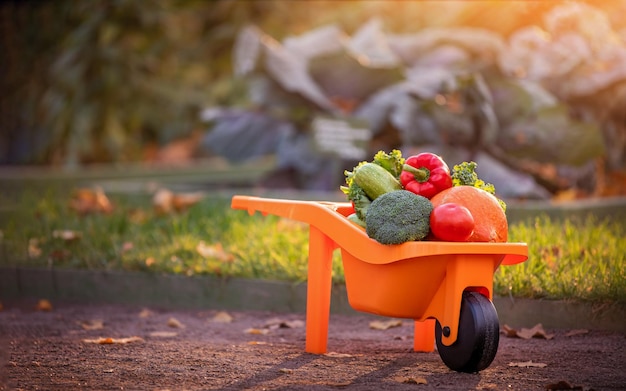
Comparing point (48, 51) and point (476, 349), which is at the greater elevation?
point (48, 51)

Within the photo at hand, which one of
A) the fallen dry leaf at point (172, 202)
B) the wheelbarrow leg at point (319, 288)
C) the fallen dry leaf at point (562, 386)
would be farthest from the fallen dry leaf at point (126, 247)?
the fallen dry leaf at point (562, 386)

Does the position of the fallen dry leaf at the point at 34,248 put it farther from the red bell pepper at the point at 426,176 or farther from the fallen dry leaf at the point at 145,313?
the red bell pepper at the point at 426,176

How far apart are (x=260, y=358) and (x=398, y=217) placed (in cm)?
92

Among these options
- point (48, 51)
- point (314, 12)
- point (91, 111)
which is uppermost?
point (314, 12)

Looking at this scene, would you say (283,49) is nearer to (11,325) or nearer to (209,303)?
(209,303)

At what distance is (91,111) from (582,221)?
7.67 metres

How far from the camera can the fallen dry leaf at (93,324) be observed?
4801mm

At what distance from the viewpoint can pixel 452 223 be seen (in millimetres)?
3467

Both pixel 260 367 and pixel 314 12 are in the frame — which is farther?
pixel 314 12

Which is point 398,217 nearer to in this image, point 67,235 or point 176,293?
point 176,293

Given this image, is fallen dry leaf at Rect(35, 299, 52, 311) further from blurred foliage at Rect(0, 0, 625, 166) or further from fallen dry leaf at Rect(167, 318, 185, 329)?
blurred foliage at Rect(0, 0, 625, 166)

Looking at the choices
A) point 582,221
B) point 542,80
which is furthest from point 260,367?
point 542,80

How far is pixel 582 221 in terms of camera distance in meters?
7.40

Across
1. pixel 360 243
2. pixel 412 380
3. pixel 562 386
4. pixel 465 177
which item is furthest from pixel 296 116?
pixel 562 386
